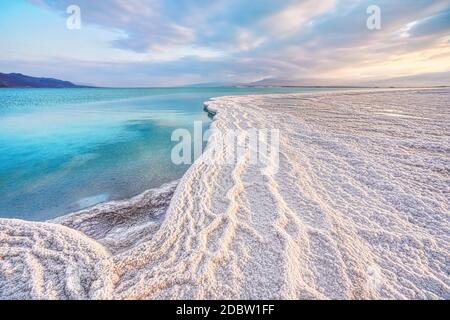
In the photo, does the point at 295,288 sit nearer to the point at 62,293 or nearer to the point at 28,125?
the point at 62,293

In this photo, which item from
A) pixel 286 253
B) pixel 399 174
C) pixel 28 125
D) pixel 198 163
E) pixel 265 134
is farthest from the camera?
pixel 28 125

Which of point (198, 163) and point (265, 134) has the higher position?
point (265, 134)

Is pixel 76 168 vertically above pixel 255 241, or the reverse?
pixel 76 168

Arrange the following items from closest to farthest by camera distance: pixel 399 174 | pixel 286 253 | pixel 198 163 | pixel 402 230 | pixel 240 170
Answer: pixel 286 253, pixel 402 230, pixel 399 174, pixel 240 170, pixel 198 163

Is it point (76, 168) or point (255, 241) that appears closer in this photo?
point (255, 241)

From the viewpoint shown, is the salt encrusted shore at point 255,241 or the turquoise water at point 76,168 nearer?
the salt encrusted shore at point 255,241

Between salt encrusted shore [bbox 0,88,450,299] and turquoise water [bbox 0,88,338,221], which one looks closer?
salt encrusted shore [bbox 0,88,450,299]
